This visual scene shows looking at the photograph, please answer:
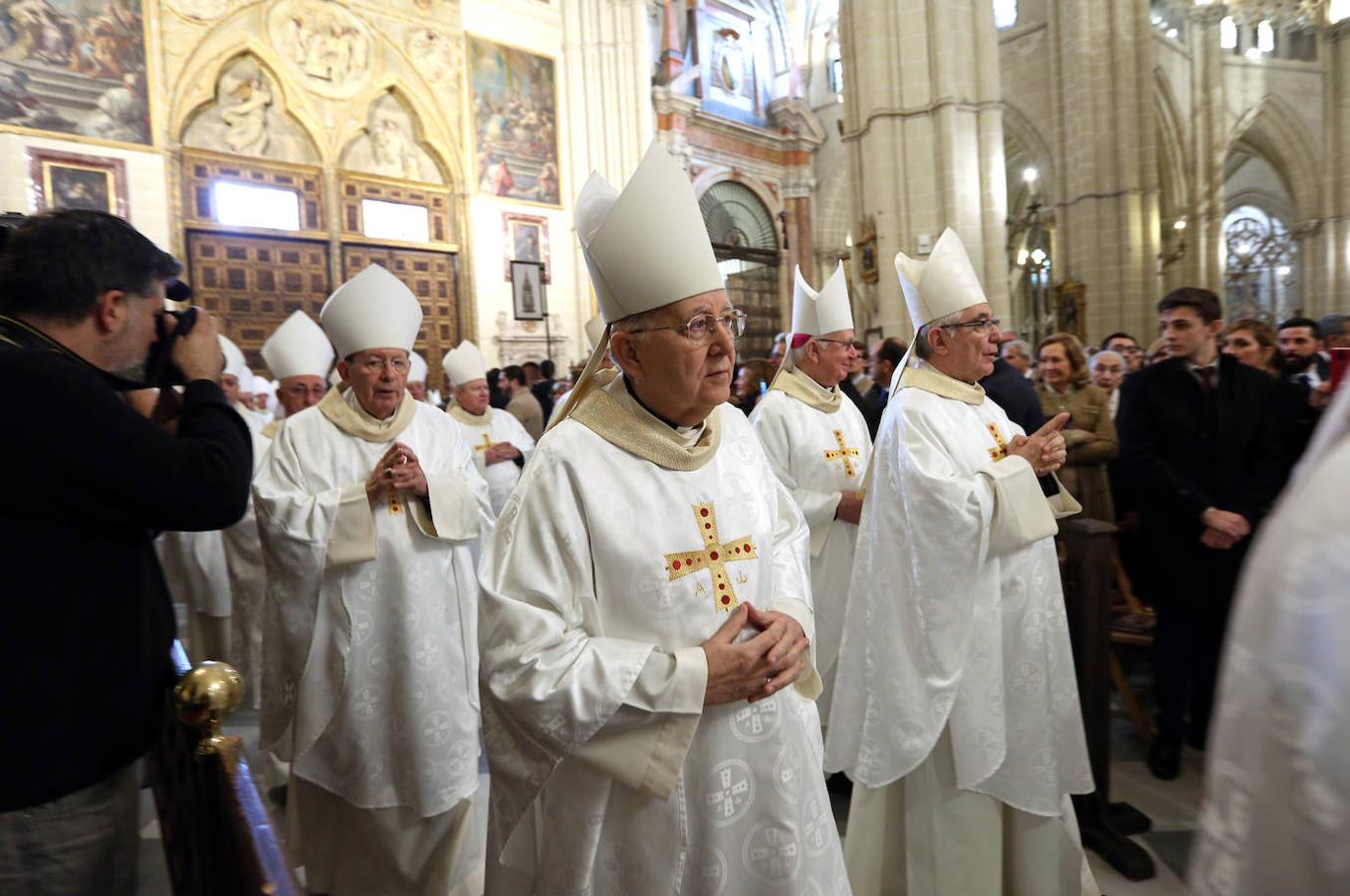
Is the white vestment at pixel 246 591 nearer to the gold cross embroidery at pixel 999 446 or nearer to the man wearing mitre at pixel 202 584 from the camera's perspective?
the man wearing mitre at pixel 202 584

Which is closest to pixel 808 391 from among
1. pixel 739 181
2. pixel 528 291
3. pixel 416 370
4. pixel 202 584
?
pixel 416 370

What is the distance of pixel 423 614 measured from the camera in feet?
10.1

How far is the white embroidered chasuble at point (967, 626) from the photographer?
2.60 meters

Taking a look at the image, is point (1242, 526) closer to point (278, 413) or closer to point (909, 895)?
point (909, 895)

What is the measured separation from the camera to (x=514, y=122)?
15.3 m

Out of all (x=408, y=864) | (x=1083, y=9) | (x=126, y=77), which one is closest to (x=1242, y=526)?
(x=408, y=864)

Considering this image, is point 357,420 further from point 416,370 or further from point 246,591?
point 416,370

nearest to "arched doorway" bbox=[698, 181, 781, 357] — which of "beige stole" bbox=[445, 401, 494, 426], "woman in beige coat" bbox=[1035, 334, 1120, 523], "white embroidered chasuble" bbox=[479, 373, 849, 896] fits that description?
"beige stole" bbox=[445, 401, 494, 426]

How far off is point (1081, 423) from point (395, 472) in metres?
4.19

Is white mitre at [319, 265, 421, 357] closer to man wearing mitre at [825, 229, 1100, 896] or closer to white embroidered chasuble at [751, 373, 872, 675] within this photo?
white embroidered chasuble at [751, 373, 872, 675]

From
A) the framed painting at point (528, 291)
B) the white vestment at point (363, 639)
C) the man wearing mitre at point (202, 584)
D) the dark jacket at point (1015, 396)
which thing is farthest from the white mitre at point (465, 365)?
the framed painting at point (528, 291)

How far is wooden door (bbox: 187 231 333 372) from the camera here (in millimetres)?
12258

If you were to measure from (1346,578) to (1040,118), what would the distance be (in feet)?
68.1

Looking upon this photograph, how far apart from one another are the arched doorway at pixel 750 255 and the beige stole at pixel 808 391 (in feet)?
59.7
